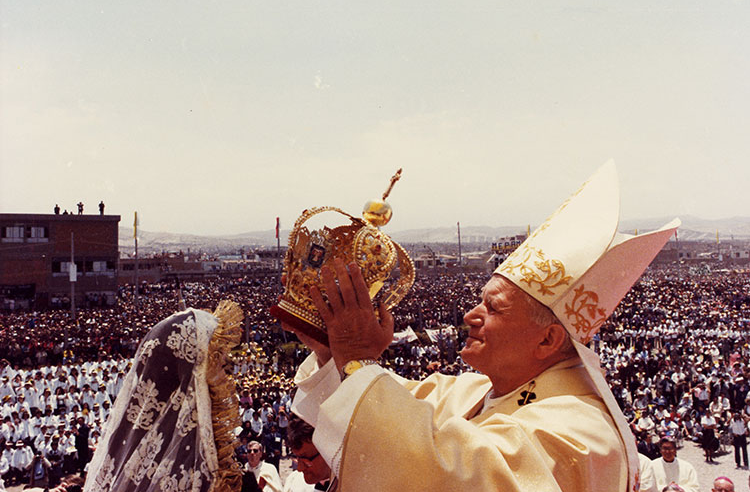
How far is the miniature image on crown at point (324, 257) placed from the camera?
7.67 ft

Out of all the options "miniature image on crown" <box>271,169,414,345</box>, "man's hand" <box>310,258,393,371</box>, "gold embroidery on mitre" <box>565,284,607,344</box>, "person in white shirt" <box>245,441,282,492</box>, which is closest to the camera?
"man's hand" <box>310,258,393,371</box>

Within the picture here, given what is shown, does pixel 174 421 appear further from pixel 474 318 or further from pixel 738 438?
pixel 738 438

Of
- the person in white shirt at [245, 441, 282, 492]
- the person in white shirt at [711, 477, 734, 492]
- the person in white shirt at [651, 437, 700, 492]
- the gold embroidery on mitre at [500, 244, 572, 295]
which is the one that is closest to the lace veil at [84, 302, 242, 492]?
the gold embroidery on mitre at [500, 244, 572, 295]

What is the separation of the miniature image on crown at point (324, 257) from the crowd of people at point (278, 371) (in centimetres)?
45

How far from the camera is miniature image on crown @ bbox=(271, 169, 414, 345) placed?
2338mm

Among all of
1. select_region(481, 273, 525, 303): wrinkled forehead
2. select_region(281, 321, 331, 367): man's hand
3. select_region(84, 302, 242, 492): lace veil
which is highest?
select_region(481, 273, 525, 303): wrinkled forehead

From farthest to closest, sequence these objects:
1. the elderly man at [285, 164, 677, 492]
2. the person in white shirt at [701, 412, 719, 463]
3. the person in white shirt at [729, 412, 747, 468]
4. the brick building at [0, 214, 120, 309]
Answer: the brick building at [0, 214, 120, 309] → the person in white shirt at [701, 412, 719, 463] → the person in white shirt at [729, 412, 747, 468] → the elderly man at [285, 164, 677, 492]

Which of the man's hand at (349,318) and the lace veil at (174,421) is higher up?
the man's hand at (349,318)

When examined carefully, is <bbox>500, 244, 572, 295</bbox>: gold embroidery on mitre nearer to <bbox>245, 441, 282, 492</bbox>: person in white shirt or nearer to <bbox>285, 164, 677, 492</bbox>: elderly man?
<bbox>285, 164, 677, 492</bbox>: elderly man

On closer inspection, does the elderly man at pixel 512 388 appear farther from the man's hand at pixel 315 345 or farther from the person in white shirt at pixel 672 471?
the person in white shirt at pixel 672 471

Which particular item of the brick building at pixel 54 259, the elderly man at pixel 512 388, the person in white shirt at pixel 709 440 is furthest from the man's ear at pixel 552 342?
the brick building at pixel 54 259

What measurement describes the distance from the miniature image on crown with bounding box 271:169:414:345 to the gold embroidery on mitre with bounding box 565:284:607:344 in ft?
2.30

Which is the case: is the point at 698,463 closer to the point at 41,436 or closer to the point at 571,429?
the point at 571,429

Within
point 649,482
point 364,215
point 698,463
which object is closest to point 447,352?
point 698,463
